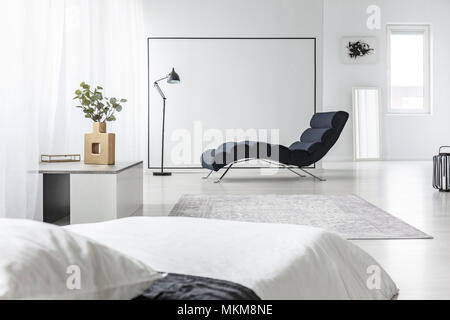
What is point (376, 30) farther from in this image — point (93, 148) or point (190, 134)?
point (93, 148)

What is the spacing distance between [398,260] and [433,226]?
1.05 meters

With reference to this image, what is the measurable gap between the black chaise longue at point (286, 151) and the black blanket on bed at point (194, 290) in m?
5.16

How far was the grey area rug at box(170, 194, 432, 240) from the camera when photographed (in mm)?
3277

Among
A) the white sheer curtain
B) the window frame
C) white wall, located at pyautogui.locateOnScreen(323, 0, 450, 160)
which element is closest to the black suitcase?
the white sheer curtain

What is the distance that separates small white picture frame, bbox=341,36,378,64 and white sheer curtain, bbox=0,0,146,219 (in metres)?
4.04

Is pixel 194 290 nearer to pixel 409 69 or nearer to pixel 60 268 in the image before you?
pixel 60 268

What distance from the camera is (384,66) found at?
9.72 m

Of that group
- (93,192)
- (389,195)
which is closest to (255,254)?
(93,192)

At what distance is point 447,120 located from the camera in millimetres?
9781

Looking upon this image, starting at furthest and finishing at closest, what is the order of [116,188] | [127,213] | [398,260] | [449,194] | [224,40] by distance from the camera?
[224,40] < [449,194] < [127,213] < [116,188] < [398,260]

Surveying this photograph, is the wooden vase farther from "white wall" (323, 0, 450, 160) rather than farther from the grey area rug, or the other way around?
"white wall" (323, 0, 450, 160)

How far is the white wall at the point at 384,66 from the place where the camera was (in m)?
9.70

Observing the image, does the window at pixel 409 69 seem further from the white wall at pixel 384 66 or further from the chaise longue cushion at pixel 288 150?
the chaise longue cushion at pixel 288 150
